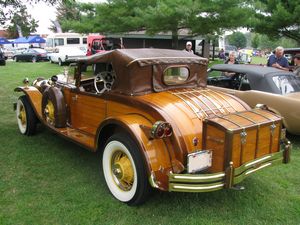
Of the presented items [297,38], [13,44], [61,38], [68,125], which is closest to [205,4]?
[297,38]

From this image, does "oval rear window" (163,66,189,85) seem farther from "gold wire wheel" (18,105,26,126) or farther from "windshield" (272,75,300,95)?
"gold wire wheel" (18,105,26,126)

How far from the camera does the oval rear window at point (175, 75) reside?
173 inches

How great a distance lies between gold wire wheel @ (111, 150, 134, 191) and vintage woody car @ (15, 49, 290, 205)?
0.01 meters

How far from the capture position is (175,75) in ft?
14.9

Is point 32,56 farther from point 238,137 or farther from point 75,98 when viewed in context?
point 238,137

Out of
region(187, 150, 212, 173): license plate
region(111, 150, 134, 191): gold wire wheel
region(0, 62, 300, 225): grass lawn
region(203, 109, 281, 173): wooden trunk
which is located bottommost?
region(0, 62, 300, 225): grass lawn

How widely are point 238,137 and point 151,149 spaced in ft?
2.76

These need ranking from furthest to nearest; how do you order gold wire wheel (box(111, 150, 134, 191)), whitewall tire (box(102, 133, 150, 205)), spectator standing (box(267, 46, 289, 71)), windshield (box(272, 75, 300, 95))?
spectator standing (box(267, 46, 289, 71)), windshield (box(272, 75, 300, 95)), gold wire wheel (box(111, 150, 134, 191)), whitewall tire (box(102, 133, 150, 205))

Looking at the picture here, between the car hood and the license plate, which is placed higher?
the car hood

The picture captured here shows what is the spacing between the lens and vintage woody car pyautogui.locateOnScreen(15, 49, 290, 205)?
335 cm

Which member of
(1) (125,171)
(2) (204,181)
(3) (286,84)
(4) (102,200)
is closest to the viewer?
(2) (204,181)

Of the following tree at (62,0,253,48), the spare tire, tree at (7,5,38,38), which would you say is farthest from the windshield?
tree at (62,0,253,48)

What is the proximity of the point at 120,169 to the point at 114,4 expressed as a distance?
13.2m

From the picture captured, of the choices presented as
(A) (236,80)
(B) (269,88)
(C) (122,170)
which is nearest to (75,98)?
(C) (122,170)
